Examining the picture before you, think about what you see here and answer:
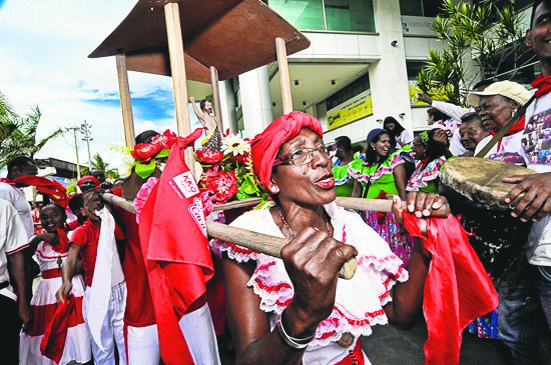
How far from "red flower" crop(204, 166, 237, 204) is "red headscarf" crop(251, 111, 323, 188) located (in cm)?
88

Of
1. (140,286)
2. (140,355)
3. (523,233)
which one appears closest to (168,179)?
(140,286)

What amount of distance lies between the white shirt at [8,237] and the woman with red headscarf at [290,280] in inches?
89.6

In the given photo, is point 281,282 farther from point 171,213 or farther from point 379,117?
point 379,117

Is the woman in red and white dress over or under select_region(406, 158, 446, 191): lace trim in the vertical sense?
under

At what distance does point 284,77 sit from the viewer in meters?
2.81

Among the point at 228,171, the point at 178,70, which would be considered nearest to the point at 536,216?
the point at 178,70

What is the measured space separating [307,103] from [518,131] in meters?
19.7

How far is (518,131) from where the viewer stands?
222 centimetres

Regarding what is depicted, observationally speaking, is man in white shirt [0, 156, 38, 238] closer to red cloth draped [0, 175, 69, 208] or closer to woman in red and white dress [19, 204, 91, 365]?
red cloth draped [0, 175, 69, 208]

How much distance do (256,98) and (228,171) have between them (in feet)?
29.9

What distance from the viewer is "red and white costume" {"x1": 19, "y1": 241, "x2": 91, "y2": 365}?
359 cm

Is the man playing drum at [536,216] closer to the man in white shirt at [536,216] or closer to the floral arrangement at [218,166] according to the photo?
the man in white shirt at [536,216]

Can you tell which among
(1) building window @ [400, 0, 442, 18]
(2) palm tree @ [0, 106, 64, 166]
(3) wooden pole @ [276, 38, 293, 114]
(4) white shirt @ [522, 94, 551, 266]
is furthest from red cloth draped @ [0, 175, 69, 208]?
(1) building window @ [400, 0, 442, 18]

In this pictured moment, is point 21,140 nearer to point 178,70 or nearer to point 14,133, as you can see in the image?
point 14,133
